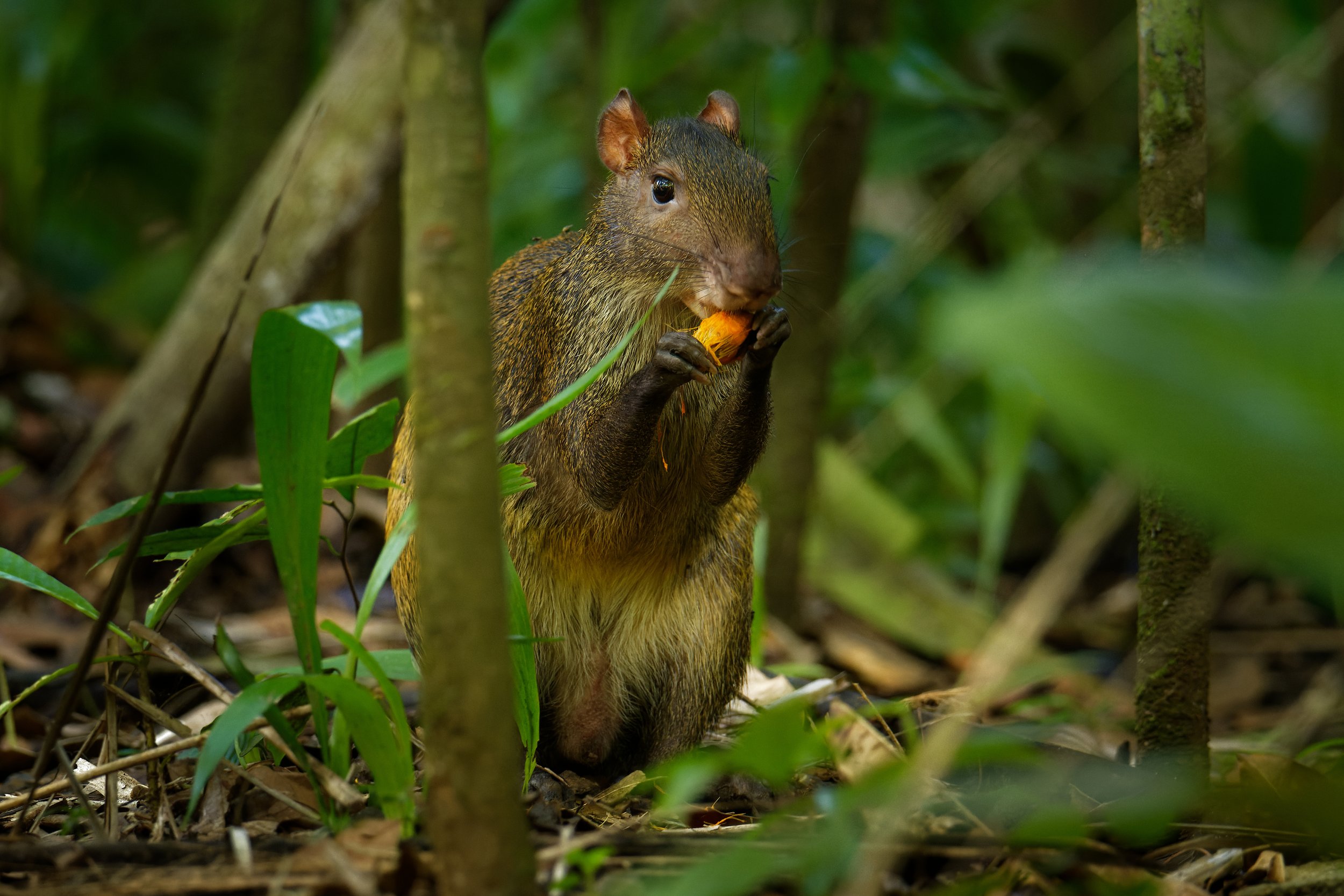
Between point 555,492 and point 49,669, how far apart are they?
205 centimetres

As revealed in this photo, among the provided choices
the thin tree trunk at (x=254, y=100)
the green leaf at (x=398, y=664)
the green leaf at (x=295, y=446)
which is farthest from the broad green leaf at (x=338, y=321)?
the thin tree trunk at (x=254, y=100)

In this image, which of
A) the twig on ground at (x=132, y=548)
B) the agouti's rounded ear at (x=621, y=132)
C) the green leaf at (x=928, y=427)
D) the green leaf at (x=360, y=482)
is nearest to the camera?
the twig on ground at (x=132, y=548)

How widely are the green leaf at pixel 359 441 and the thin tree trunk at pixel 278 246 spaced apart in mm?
2432

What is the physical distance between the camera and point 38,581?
7.89 feet

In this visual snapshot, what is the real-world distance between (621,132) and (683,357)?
0.99 m

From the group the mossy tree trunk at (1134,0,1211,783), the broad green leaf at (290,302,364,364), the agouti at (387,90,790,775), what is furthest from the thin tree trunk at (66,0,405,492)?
the mossy tree trunk at (1134,0,1211,783)

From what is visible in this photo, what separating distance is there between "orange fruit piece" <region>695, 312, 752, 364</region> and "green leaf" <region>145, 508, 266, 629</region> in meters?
1.11

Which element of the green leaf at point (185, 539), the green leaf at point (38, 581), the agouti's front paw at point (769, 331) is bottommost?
the green leaf at point (38, 581)

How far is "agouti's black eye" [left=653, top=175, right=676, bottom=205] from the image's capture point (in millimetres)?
3350

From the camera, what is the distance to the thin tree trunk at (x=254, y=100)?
6695 mm

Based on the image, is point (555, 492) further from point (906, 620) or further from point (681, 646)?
point (906, 620)

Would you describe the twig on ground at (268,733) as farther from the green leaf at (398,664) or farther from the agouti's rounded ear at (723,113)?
the agouti's rounded ear at (723,113)

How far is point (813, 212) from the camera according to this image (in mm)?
4684

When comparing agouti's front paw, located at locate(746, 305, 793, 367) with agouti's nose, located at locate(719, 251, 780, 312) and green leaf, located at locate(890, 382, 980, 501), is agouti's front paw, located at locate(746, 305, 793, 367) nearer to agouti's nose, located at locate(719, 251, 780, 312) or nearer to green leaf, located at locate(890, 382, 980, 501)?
agouti's nose, located at locate(719, 251, 780, 312)
